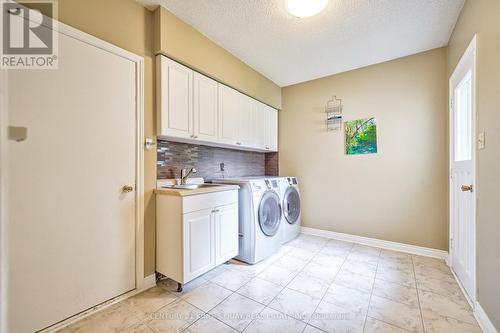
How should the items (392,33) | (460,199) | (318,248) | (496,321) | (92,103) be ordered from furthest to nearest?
(318,248) → (392,33) → (460,199) → (92,103) → (496,321)

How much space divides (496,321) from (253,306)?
148cm

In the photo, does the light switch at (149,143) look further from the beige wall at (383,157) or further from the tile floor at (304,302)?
the beige wall at (383,157)

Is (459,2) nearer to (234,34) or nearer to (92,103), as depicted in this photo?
(234,34)

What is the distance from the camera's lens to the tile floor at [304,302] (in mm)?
1441

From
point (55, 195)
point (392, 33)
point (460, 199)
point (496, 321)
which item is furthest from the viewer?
point (392, 33)

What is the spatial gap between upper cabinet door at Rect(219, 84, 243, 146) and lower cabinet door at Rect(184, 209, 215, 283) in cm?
100

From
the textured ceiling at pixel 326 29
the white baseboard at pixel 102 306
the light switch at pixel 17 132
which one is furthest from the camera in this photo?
the textured ceiling at pixel 326 29

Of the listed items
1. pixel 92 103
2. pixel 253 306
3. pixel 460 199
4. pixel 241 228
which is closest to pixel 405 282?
pixel 460 199

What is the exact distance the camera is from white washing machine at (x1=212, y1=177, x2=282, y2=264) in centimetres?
235

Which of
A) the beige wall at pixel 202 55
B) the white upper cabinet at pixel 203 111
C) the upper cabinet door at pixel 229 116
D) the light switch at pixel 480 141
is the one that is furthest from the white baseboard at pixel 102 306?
the light switch at pixel 480 141

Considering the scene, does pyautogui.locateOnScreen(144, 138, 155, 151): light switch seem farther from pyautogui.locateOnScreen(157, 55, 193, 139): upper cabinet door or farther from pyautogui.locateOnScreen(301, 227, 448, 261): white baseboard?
pyautogui.locateOnScreen(301, 227, 448, 261): white baseboard

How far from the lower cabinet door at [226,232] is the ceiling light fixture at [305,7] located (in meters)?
1.89

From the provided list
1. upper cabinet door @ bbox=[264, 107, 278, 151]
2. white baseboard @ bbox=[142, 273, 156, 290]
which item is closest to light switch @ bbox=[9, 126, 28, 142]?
white baseboard @ bbox=[142, 273, 156, 290]

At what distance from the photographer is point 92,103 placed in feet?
5.17
